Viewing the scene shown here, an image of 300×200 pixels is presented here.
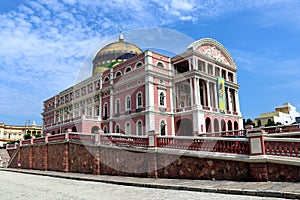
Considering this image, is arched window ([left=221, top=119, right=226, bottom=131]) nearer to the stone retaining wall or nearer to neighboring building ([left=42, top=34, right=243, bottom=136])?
neighboring building ([left=42, top=34, right=243, bottom=136])

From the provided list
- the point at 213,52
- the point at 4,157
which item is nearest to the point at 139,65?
the point at 213,52

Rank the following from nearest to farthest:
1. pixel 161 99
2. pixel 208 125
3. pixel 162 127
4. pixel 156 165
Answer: pixel 156 165, pixel 162 127, pixel 208 125, pixel 161 99

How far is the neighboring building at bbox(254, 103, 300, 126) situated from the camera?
45.7m

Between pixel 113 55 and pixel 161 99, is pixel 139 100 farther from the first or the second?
pixel 113 55

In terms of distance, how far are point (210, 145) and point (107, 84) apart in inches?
909

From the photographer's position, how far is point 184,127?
1046 inches

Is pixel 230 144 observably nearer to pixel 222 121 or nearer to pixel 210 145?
pixel 210 145

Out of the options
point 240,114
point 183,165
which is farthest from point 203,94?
point 183,165

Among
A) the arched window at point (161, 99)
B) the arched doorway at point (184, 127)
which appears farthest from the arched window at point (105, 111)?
the arched doorway at point (184, 127)

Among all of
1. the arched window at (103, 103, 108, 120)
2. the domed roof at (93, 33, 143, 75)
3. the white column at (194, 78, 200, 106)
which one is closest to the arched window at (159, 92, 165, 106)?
the white column at (194, 78, 200, 106)

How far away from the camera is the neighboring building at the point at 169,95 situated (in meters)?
25.5

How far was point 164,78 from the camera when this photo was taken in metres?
26.8

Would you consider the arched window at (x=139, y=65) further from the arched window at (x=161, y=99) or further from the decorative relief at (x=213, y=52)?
the decorative relief at (x=213, y=52)

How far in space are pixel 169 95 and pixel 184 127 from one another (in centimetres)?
367
